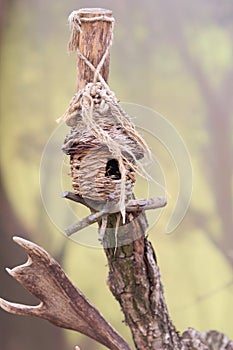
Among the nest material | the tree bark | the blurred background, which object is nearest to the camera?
the nest material

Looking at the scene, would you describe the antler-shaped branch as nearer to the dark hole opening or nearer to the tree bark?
the dark hole opening

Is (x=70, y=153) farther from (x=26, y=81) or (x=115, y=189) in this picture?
(x=26, y=81)

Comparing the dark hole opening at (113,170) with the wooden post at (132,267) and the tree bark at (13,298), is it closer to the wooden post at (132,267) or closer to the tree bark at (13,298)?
the wooden post at (132,267)

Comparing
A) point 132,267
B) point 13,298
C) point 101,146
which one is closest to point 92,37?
point 101,146

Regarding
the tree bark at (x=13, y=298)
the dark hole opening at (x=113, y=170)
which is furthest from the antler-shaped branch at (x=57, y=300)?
the tree bark at (x=13, y=298)

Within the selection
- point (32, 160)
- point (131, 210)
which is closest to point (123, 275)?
point (131, 210)

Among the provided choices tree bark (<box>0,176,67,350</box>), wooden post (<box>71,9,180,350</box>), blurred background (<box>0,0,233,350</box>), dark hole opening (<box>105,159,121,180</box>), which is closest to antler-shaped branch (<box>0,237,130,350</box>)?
wooden post (<box>71,9,180,350</box>)

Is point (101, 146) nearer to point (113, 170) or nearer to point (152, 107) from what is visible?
point (113, 170)
